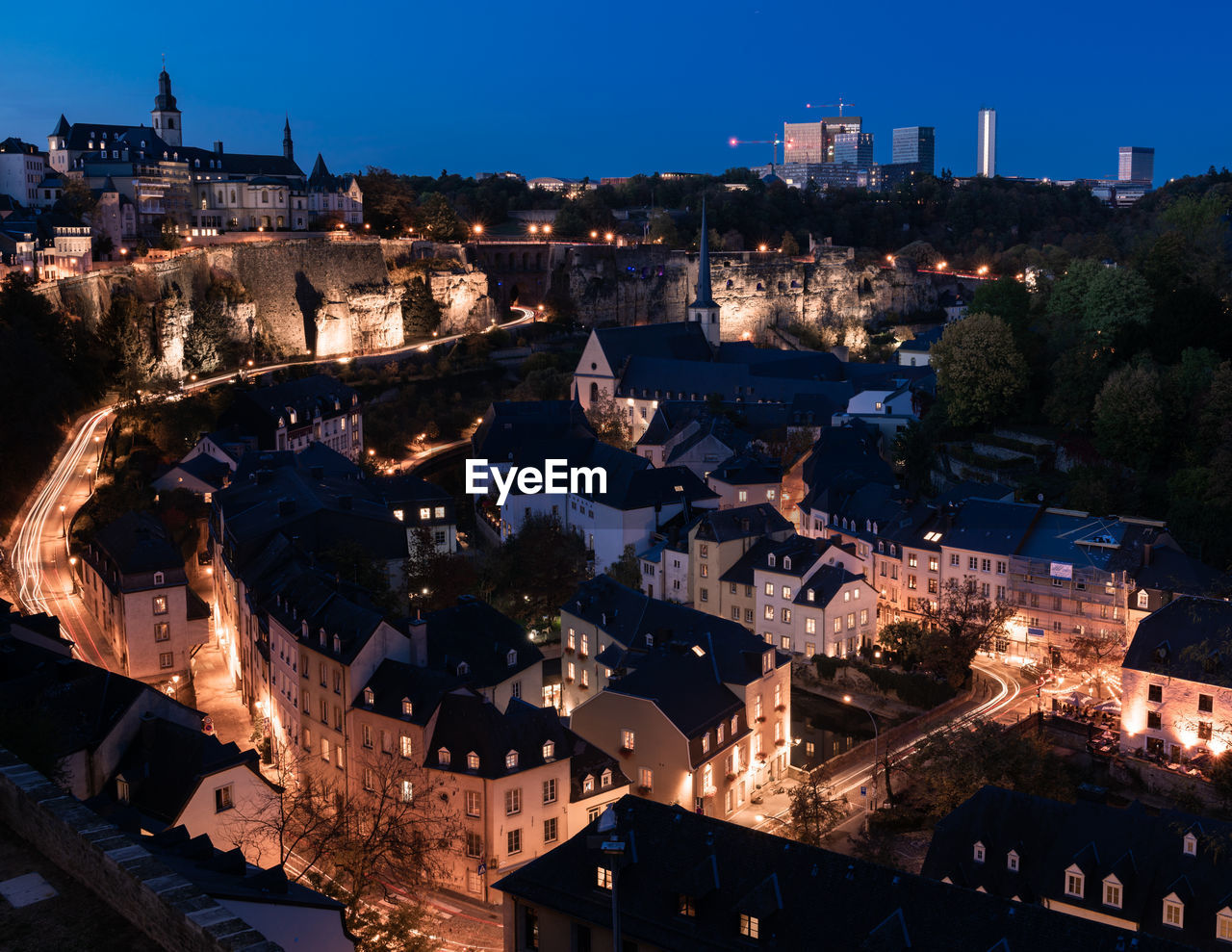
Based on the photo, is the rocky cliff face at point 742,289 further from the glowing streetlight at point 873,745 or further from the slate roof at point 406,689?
the slate roof at point 406,689

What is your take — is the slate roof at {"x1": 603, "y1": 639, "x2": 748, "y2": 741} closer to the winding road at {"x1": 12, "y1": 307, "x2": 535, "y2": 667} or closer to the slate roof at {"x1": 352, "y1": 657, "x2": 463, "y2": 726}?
the slate roof at {"x1": 352, "y1": 657, "x2": 463, "y2": 726}

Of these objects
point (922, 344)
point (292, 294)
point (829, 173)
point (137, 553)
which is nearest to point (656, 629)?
point (137, 553)

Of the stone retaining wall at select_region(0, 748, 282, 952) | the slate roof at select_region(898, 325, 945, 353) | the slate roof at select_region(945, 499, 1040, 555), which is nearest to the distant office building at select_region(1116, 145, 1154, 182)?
the slate roof at select_region(898, 325, 945, 353)

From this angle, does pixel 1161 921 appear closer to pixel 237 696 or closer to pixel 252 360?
pixel 237 696

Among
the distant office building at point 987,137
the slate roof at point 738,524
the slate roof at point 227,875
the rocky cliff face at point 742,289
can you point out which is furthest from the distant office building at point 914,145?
the slate roof at point 227,875

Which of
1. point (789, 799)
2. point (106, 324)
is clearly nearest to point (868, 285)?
point (106, 324)

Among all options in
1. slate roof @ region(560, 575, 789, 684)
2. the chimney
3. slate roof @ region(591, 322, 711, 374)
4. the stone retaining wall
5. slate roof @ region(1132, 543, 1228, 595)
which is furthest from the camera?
slate roof @ region(591, 322, 711, 374)
